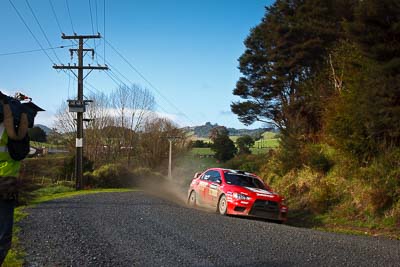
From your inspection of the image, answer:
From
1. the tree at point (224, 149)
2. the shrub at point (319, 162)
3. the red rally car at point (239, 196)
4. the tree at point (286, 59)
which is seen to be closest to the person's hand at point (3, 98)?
the red rally car at point (239, 196)

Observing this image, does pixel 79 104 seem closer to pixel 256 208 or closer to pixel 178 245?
pixel 256 208

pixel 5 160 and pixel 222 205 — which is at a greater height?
pixel 5 160

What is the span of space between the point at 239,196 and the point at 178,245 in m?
6.66

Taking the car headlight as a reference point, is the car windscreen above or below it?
above

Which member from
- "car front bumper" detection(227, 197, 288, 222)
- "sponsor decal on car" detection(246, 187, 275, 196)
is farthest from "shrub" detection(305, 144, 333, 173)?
"car front bumper" detection(227, 197, 288, 222)

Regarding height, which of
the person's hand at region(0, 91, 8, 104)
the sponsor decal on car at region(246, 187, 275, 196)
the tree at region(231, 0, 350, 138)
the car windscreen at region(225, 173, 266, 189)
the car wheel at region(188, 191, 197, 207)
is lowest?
the car wheel at region(188, 191, 197, 207)

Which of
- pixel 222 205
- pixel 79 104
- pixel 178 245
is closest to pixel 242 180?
pixel 222 205

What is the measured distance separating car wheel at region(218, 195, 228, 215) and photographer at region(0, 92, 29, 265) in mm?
10547

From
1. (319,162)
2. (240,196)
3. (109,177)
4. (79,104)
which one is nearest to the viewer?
(240,196)

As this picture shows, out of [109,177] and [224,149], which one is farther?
[224,149]

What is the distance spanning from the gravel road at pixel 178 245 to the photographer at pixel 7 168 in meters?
2.10

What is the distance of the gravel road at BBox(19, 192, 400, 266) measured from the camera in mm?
6602

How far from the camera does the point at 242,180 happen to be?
52.0ft

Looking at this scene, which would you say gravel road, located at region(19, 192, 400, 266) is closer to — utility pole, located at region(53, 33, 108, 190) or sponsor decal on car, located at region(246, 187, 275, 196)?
sponsor decal on car, located at region(246, 187, 275, 196)
